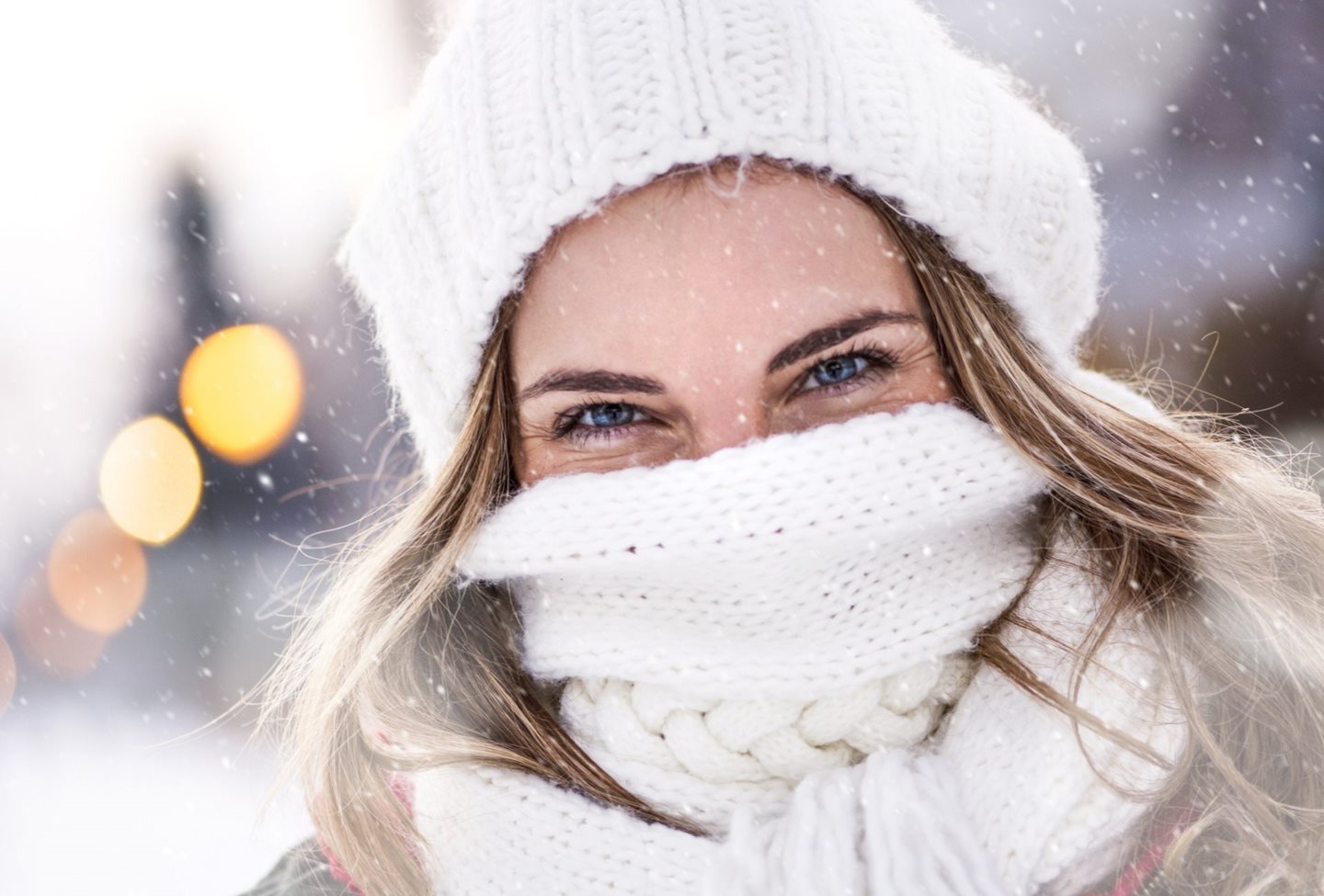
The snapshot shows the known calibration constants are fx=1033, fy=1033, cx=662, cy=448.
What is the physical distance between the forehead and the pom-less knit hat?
1.8 inches

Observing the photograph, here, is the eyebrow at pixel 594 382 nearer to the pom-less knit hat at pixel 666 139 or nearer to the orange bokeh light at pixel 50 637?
the pom-less knit hat at pixel 666 139

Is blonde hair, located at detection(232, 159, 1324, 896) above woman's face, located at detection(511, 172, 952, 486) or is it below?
below

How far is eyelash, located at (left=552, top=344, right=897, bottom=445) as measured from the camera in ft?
4.76

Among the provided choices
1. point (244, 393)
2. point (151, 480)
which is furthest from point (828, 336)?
point (151, 480)

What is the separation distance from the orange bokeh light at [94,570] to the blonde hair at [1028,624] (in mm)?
5486

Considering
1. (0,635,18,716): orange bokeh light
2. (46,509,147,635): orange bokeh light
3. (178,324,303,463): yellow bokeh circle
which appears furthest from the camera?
(178,324,303,463): yellow bokeh circle

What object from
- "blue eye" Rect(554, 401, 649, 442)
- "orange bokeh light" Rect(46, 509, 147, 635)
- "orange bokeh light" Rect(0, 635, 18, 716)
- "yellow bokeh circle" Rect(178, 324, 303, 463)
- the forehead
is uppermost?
the forehead

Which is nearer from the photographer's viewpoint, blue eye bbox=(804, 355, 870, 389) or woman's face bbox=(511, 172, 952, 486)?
woman's face bbox=(511, 172, 952, 486)

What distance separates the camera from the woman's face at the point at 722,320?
138 centimetres

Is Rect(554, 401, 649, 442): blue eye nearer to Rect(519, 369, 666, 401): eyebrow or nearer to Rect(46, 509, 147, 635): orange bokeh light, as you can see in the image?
Rect(519, 369, 666, 401): eyebrow

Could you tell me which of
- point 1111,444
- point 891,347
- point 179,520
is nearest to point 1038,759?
point 1111,444

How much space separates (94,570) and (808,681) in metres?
6.93

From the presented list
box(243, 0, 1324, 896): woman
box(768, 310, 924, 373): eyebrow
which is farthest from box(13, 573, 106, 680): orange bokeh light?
box(768, 310, 924, 373): eyebrow

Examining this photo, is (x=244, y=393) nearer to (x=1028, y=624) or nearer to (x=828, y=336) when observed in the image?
(x=828, y=336)
